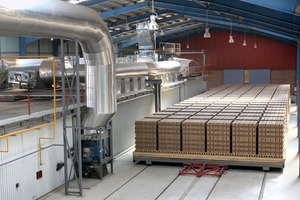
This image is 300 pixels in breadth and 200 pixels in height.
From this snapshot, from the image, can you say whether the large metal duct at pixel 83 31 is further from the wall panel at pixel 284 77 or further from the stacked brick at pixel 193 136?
the wall panel at pixel 284 77

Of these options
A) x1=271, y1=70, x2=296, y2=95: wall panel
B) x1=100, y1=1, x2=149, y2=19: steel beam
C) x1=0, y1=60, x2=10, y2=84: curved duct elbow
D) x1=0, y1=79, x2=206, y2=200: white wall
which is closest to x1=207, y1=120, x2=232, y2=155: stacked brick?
x1=0, y1=79, x2=206, y2=200: white wall

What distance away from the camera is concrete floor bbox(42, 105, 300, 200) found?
12102 millimetres

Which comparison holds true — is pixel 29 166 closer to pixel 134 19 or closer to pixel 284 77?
pixel 134 19

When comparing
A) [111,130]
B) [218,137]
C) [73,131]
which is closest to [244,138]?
[218,137]

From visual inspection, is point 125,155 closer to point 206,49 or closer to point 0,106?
point 0,106

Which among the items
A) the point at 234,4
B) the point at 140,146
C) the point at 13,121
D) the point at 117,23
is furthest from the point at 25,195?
the point at 117,23

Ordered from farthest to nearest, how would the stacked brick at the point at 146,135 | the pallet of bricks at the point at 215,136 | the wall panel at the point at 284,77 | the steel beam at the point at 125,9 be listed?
the wall panel at the point at 284,77 < the steel beam at the point at 125,9 < the stacked brick at the point at 146,135 < the pallet of bricks at the point at 215,136

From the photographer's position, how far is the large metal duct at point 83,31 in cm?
759

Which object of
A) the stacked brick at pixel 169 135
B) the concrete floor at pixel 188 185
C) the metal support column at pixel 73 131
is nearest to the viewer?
the concrete floor at pixel 188 185

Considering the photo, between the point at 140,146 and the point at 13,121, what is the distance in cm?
579

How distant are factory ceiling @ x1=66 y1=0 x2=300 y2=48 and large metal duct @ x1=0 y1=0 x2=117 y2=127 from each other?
470 centimetres

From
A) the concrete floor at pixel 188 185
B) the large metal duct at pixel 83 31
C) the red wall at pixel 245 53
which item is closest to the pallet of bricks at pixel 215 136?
the concrete floor at pixel 188 185

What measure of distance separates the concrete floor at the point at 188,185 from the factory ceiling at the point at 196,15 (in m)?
4.93

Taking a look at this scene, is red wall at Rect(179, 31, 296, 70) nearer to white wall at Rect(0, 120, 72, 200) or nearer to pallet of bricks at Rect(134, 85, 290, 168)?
pallet of bricks at Rect(134, 85, 290, 168)
